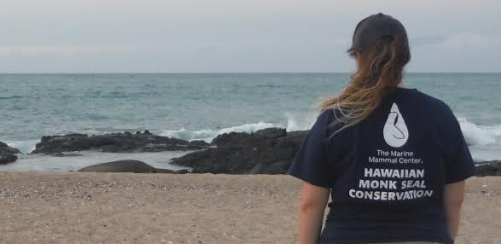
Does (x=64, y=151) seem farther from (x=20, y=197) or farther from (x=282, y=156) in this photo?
(x=20, y=197)

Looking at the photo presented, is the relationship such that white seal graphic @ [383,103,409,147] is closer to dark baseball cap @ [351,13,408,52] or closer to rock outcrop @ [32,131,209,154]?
dark baseball cap @ [351,13,408,52]

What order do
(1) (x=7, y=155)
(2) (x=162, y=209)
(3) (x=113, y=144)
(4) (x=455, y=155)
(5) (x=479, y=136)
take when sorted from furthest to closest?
(5) (x=479, y=136) → (3) (x=113, y=144) → (1) (x=7, y=155) → (2) (x=162, y=209) → (4) (x=455, y=155)

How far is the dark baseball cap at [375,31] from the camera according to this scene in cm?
241

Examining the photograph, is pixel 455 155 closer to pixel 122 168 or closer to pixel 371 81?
pixel 371 81

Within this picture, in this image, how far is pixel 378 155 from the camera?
2354 millimetres

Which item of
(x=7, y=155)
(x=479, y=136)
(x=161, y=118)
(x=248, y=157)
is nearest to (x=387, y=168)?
(x=248, y=157)

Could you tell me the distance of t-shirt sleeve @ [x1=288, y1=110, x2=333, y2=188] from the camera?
94.3 inches

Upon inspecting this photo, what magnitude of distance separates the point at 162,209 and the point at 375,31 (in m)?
7.56

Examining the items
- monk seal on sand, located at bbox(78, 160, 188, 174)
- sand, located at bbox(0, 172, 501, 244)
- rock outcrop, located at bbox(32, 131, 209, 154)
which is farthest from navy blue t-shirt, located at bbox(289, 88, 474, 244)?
rock outcrop, located at bbox(32, 131, 209, 154)

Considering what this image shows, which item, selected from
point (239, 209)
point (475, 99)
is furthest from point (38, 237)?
point (475, 99)

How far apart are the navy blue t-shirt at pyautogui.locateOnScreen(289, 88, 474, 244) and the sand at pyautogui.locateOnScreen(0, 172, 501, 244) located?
538 centimetres

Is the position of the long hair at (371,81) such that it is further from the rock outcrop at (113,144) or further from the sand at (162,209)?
the rock outcrop at (113,144)

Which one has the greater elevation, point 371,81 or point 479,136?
point 479,136

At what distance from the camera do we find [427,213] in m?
2.44
